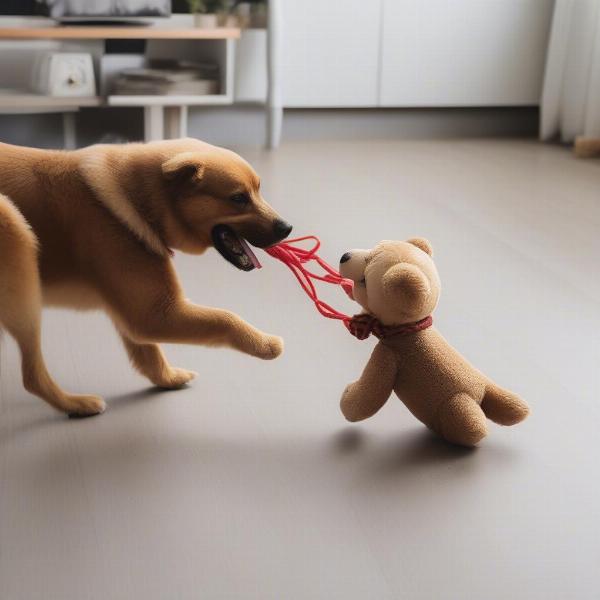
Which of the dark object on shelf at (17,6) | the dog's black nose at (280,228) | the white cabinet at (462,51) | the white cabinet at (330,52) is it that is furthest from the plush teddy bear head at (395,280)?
the white cabinet at (462,51)

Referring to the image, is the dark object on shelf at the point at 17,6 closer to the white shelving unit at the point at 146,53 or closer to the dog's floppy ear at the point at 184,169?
the white shelving unit at the point at 146,53

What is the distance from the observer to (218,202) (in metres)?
1.17

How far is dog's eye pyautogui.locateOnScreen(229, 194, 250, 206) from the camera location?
46.3 inches

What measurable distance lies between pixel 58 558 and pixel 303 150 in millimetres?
2602

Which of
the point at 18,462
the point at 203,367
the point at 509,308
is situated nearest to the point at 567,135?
the point at 509,308

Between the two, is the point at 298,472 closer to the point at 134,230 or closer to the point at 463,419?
the point at 463,419

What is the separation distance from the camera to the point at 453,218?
2445 mm

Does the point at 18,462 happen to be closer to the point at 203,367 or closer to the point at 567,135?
the point at 203,367

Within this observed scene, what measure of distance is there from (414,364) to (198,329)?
283mm

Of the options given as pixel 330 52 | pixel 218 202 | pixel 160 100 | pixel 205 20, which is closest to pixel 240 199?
pixel 218 202

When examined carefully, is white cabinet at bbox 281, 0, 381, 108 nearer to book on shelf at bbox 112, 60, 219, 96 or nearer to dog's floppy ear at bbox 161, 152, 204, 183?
book on shelf at bbox 112, 60, 219, 96

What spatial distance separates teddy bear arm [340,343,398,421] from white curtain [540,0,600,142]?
8.35 feet

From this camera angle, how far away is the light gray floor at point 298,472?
941 millimetres

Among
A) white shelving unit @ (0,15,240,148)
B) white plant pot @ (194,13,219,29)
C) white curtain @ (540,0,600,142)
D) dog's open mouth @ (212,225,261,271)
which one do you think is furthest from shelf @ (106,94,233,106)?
dog's open mouth @ (212,225,261,271)
